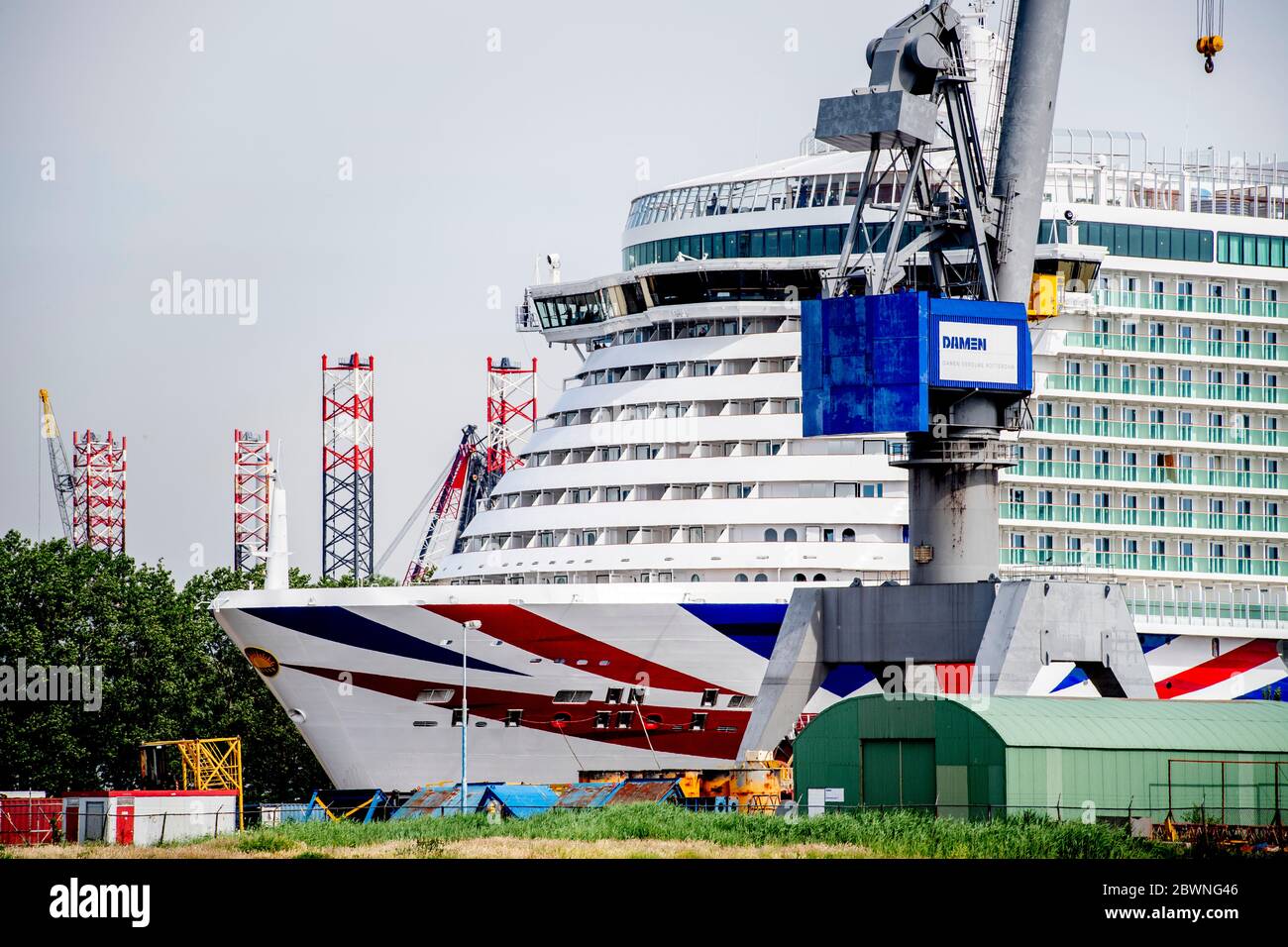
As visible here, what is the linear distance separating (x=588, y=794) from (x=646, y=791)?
1.47 meters

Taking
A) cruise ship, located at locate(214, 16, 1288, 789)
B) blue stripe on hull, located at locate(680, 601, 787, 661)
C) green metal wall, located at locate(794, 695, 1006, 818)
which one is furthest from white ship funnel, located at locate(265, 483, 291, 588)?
green metal wall, located at locate(794, 695, 1006, 818)

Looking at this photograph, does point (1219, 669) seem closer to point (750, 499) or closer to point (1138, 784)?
point (750, 499)

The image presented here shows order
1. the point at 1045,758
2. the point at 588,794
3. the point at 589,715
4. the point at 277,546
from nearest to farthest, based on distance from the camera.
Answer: the point at 1045,758 < the point at 588,794 < the point at 589,715 < the point at 277,546

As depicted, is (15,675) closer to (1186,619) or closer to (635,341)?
(635,341)

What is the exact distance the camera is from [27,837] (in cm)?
4947

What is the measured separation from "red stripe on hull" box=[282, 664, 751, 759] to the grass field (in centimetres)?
1128

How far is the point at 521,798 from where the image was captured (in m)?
49.6

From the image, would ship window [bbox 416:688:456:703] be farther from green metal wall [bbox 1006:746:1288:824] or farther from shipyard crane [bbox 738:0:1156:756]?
green metal wall [bbox 1006:746:1288:824]

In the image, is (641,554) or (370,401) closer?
(641,554)

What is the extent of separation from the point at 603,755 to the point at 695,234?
17.2 m

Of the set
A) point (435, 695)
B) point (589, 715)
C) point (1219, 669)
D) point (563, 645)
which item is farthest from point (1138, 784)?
point (435, 695)
